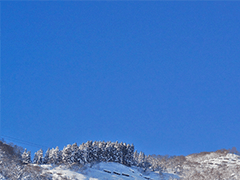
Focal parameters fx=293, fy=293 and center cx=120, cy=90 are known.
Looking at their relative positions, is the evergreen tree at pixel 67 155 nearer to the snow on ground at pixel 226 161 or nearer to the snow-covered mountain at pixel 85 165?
the snow-covered mountain at pixel 85 165

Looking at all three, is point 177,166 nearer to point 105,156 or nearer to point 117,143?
point 117,143

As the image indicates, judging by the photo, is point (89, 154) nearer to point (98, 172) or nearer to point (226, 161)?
point (98, 172)

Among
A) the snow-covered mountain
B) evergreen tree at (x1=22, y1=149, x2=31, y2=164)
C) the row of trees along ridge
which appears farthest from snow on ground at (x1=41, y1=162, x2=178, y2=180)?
evergreen tree at (x1=22, y1=149, x2=31, y2=164)

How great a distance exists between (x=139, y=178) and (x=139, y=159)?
25890mm

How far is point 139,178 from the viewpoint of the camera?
110 m

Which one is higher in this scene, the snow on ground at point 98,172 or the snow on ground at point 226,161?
the snow on ground at point 226,161

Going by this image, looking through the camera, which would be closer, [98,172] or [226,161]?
[98,172]

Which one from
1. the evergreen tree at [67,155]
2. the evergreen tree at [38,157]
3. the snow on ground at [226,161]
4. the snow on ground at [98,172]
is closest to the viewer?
the snow on ground at [98,172]

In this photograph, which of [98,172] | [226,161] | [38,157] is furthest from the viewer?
[226,161]

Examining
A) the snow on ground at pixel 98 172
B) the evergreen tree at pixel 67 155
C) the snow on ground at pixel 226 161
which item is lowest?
the snow on ground at pixel 98 172

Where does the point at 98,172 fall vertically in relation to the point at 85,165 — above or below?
below

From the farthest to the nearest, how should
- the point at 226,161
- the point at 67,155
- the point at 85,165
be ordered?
1. the point at 226,161
2. the point at 67,155
3. the point at 85,165

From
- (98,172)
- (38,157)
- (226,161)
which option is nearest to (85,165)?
(98,172)

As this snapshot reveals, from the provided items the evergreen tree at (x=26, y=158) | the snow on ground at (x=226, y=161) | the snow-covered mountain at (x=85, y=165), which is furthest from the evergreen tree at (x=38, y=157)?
the snow on ground at (x=226, y=161)
